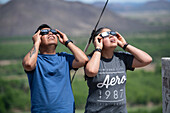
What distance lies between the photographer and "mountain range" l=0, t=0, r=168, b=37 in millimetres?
89562

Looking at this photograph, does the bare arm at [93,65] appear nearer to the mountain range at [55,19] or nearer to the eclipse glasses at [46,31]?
the eclipse glasses at [46,31]

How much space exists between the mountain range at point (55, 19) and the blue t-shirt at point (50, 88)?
81.7m

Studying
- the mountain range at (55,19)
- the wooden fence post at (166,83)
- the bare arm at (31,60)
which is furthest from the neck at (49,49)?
the mountain range at (55,19)

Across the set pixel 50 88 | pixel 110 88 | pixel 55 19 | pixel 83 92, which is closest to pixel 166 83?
pixel 110 88

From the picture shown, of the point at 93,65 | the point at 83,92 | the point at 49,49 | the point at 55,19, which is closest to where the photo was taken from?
the point at 93,65

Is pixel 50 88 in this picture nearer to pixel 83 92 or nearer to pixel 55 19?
pixel 83 92

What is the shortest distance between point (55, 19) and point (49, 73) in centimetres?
9364

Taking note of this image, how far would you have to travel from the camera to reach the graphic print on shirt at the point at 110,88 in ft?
9.05

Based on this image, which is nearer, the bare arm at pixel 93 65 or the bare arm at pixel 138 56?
the bare arm at pixel 93 65

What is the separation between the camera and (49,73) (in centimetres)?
283

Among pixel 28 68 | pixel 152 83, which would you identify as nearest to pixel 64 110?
pixel 28 68

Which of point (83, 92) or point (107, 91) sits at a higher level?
point (107, 91)

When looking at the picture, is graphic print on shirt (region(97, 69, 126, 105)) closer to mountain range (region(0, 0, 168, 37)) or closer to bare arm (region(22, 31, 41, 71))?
bare arm (region(22, 31, 41, 71))

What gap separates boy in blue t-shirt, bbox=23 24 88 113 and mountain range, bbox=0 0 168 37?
81613 millimetres
